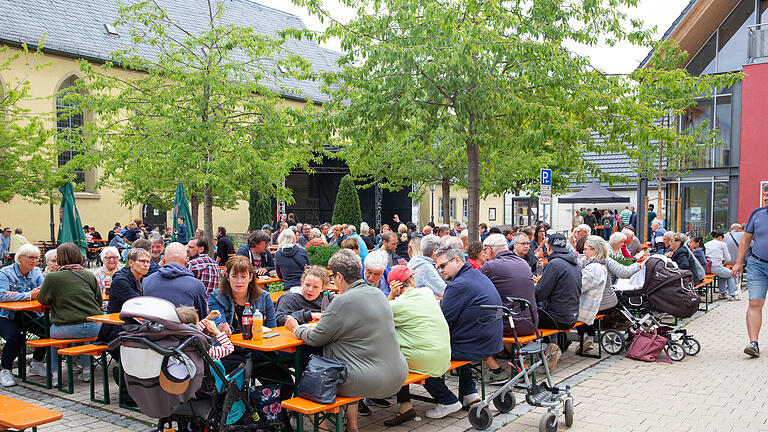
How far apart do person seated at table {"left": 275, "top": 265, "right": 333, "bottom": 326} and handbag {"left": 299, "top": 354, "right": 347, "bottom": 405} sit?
4.24 feet

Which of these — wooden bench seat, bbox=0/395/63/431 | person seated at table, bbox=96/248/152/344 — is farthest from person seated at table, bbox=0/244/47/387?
wooden bench seat, bbox=0/395/63/431

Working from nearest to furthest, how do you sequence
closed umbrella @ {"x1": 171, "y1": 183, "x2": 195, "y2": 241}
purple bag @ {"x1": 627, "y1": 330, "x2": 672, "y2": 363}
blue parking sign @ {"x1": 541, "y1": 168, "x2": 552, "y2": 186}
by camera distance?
purple bag @ {"x1": 627, "y1": 330, "x2": 672, "y2": 363}
closed umbrella @ {"x1": 171, "y1": 183, "x2": 195, "y2": 241}
blue parking sign @ {"x1": 541, "y1": 168, "x2": 552, "y2": 186}

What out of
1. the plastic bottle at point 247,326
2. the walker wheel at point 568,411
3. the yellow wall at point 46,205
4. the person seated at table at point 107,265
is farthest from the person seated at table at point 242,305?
the yellow wall at point 46,205

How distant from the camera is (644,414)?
6.00 metres

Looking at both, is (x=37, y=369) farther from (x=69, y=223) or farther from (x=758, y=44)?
(x=758, y=44)

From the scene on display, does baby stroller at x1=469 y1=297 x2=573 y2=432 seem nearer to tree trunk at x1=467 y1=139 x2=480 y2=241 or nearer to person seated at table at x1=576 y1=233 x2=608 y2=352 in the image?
person seated at table at x1=576 y1=233 x2=608 y2=352

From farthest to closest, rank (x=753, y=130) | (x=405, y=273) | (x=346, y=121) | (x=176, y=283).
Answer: (x=753, y=130)
(x=346, y=121)
(x=176, y=283)
(x=405, y=273)

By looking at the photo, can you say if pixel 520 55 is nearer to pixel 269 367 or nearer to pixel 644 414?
pixel 644 414

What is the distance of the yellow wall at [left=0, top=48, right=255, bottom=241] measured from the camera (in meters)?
26.1

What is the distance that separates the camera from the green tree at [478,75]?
11.0 meters

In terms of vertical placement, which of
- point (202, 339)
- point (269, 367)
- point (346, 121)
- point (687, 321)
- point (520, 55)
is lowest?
point (687, 321)

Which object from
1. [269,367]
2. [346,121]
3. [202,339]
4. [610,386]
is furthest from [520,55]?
[202,339]

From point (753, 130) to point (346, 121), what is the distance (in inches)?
622

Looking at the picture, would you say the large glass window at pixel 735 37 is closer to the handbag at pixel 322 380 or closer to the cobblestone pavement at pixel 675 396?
the cobblestone pavement at pixel 675 396
